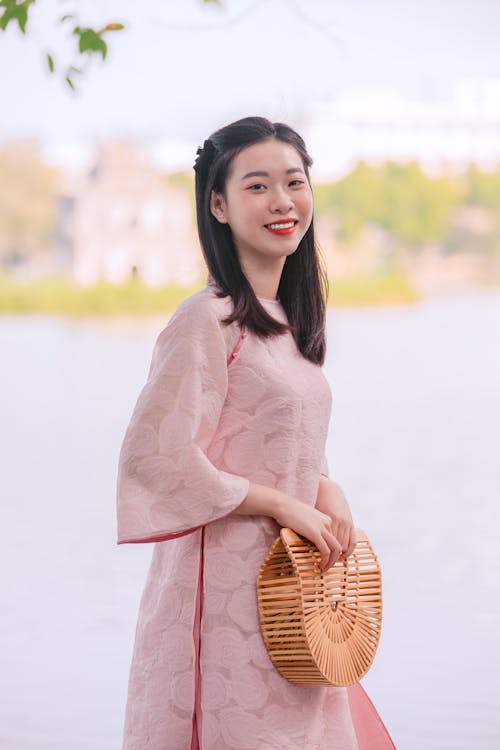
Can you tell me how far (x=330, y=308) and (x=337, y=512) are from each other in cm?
1676

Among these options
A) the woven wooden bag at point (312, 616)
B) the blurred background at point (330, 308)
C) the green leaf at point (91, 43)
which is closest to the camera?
the woven wooden bag at point (312, 616)

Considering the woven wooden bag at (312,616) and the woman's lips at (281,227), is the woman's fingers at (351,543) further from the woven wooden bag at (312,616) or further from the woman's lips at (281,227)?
the woman's lips at (281,227)

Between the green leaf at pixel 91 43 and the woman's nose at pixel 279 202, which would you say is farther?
the green leaf at pixel 91 43

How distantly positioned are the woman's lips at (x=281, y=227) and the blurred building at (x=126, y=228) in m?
15.7

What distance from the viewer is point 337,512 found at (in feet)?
5.37

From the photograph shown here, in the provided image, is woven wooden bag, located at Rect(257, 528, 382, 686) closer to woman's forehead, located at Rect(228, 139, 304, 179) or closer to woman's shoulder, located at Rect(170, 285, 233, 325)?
woman's shoulder, located at Rect(170, 285, 233, 325)

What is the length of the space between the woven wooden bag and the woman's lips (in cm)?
37

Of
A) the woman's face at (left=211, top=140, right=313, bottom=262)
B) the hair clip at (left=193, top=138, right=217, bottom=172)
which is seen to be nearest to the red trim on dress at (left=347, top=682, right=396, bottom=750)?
the woman's face at (left=211, top=140, right=313, bottom=262)

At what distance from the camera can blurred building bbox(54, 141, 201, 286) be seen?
17406mm

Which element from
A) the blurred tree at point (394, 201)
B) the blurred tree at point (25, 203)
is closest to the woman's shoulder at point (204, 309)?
the blurred tree at point (394, 201)

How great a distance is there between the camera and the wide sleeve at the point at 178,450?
4.93 ft

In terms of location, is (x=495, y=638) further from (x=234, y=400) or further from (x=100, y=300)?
(x=100, y=300)

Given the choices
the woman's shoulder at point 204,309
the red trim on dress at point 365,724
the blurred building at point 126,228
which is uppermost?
the woman's shoulder at point 204,309

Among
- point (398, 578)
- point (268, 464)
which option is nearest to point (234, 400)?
point (268, 464)
